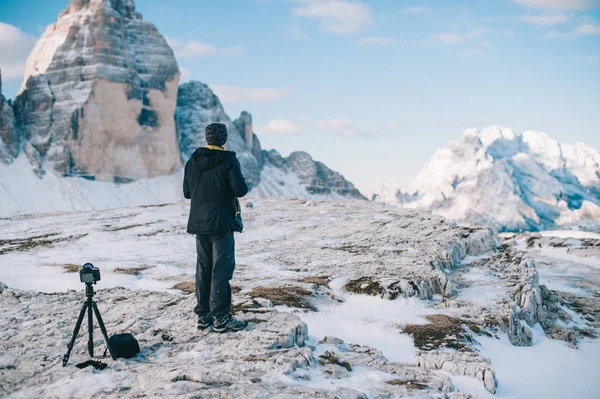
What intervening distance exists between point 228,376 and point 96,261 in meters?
21.2

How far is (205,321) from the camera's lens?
11.5 m

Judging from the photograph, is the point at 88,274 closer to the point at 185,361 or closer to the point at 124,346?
the point at 124,346

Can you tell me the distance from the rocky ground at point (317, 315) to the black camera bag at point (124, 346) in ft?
0.88

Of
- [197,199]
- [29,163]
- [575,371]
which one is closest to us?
[197,199]

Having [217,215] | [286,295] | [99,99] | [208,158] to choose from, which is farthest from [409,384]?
[99,99]

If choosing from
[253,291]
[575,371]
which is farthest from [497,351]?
[253,291]

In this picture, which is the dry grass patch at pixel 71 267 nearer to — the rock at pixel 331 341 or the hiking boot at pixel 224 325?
the hiking boot at pixel 224 325

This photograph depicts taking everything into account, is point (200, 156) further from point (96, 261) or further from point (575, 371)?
point (96, 261)

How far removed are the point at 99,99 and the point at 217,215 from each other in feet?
577

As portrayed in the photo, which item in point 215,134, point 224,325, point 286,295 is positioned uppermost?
point 215,134

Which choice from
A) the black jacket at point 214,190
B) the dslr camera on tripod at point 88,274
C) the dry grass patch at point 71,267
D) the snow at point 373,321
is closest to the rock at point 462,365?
the snow at point 373,321

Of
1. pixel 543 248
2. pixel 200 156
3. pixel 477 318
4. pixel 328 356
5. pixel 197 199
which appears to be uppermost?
pixel 200 156

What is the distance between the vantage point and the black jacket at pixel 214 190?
11.1m

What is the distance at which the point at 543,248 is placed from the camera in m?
50.1
